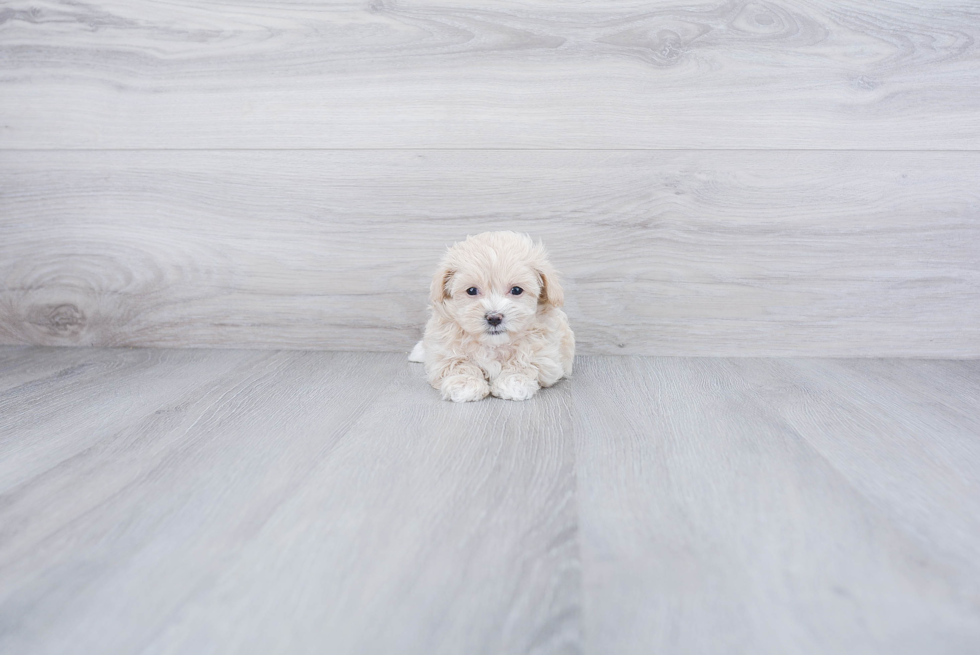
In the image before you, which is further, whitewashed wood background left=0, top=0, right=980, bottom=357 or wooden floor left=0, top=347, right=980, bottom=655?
whitewashed wood background left=0, top=0, right=980, bottom=357

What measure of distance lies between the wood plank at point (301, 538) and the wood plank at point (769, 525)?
0.19ft

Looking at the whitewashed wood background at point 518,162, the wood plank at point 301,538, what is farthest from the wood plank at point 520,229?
the wood plank at point 301,538

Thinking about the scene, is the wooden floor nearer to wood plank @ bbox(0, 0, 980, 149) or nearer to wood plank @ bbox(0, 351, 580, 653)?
wood plank @ bbox(0, 351, 580, 653)

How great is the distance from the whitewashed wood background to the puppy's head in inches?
11.3

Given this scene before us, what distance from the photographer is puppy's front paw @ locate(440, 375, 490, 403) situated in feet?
3.75

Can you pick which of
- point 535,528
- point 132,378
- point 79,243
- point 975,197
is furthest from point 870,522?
point 79,243

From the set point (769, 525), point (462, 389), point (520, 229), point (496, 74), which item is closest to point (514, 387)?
point (462, 389)

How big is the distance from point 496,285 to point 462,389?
0.20 meters

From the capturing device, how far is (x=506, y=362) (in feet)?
3.95

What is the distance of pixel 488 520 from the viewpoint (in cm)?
69

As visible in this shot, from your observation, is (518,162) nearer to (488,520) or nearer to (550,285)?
(550,285)

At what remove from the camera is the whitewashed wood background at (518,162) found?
137 cm

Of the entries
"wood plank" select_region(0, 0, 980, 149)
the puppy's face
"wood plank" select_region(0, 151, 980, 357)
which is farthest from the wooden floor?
"wood plank" select_region(0, 0, 980, 149)

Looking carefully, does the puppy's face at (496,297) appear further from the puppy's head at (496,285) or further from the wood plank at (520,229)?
the wood plank at (520,229)
